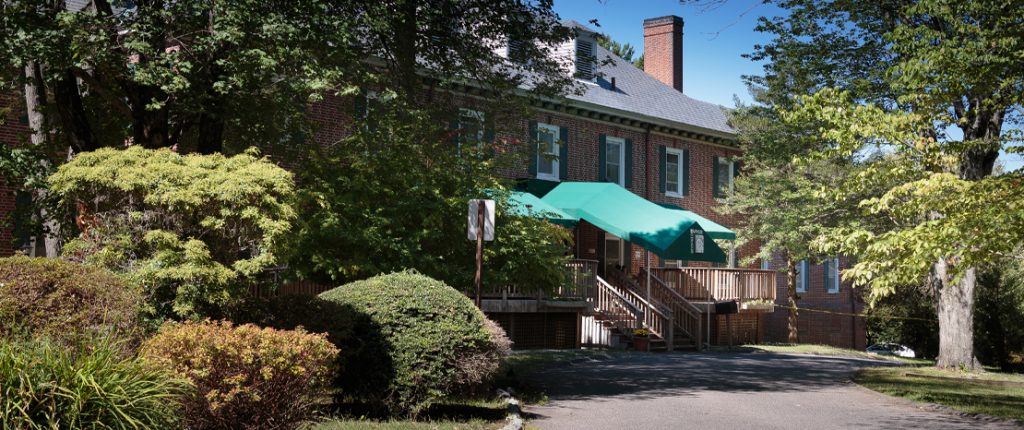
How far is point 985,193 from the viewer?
36.9ft

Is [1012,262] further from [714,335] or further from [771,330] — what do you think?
[714,335]

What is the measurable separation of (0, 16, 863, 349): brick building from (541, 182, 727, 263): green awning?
13 centimetres

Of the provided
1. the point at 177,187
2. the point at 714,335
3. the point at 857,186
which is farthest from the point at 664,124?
the point at 177,187

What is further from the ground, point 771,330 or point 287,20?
point 287,20

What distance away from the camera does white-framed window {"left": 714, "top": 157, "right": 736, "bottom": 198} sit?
35750 mm

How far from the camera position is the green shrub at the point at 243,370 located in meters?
7.61

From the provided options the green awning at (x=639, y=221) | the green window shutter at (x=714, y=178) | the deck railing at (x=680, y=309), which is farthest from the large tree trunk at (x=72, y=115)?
the green window shutter at (x=714, y=178)

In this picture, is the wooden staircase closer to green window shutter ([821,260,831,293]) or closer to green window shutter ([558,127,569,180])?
green window shutter ([558,127,569,180])

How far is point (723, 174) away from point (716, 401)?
2322cm

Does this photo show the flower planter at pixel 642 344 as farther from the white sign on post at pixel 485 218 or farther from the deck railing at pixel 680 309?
the white sign on post at pixel 485 218

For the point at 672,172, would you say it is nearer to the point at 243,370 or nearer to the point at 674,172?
the point at 674,172

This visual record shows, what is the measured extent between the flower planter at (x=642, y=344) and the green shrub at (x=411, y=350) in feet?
49.9

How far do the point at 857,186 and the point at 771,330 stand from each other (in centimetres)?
2454

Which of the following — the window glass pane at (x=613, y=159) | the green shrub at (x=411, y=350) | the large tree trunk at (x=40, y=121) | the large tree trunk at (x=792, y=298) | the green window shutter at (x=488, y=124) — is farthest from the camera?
the large tree trunk at (x=792, y=298)
